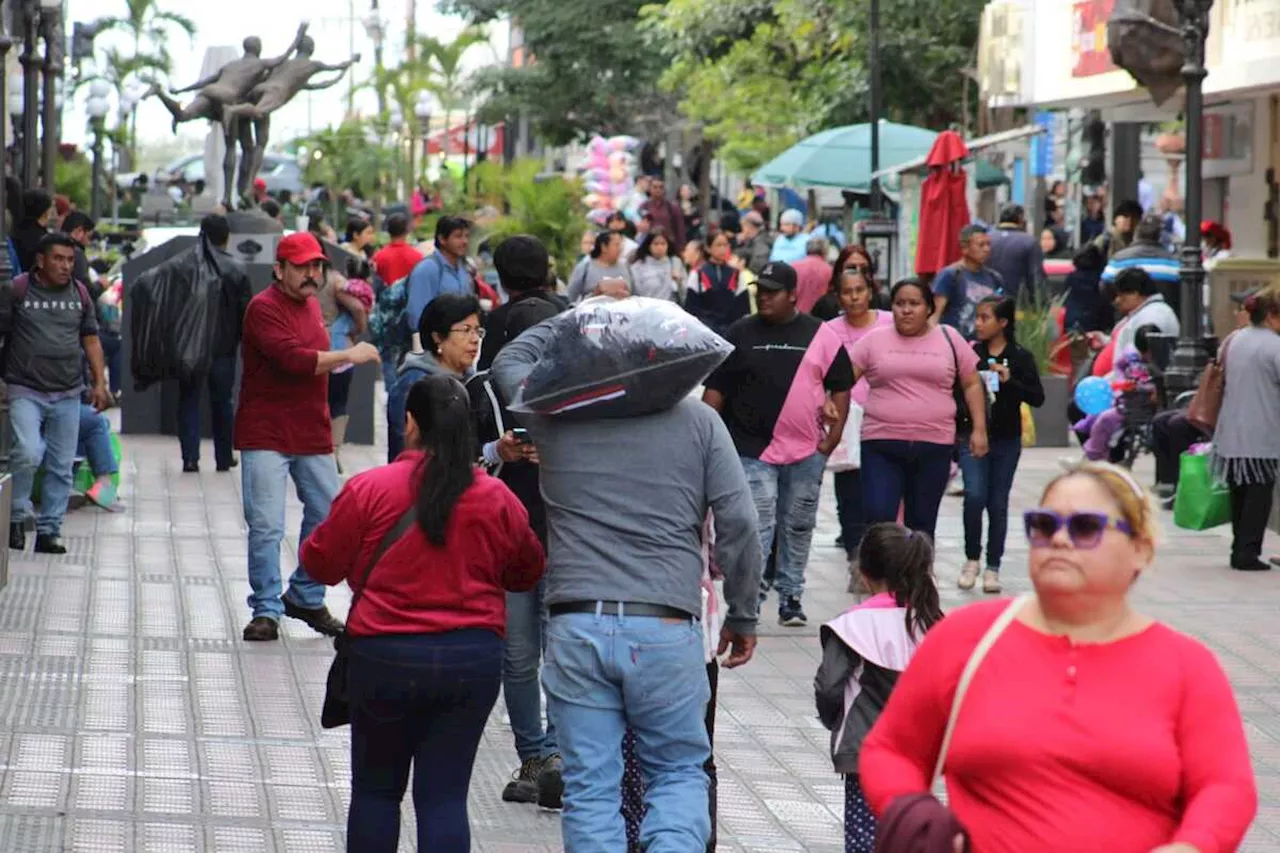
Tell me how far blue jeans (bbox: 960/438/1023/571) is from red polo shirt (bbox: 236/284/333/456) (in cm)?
365

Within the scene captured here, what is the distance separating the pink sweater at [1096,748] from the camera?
3615 millimetres

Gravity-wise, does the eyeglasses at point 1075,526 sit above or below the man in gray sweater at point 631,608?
above

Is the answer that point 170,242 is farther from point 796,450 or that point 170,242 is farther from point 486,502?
point 486,502

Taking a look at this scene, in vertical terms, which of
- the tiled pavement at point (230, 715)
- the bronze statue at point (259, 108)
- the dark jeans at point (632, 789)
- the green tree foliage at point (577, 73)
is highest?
the green tree foliage at point (577, 73)

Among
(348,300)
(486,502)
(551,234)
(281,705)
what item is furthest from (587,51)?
(486,502)

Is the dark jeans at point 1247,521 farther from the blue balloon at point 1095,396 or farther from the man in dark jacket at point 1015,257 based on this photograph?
the man in dark jacket at point 1015,257

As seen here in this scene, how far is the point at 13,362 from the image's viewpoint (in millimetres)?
12445

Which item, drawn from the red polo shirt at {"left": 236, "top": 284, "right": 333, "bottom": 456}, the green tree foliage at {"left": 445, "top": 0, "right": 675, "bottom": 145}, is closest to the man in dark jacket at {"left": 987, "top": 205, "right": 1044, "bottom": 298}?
the red polo shirt at {"left": 236, "top": 284, "right": 333, "bottom": 456}

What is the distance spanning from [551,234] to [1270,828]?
82.3ft

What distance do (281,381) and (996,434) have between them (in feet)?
12.8

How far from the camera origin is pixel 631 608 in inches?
222

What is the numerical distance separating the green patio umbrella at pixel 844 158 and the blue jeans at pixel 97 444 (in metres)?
13.1

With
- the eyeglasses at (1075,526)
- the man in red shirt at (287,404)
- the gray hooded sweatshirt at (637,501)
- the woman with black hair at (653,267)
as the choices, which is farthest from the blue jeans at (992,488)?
the woman with black hair at (653,267)

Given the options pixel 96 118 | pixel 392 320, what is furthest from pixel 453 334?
pixel 96 118
